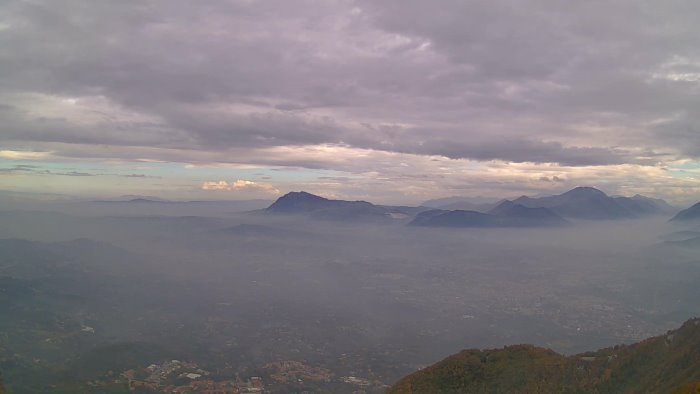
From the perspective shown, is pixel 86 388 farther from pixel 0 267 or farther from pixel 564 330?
pixel 0 267

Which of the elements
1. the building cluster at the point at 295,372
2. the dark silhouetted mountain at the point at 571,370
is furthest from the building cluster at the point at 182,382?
the dark silhouetted mountain at the point at 571,370

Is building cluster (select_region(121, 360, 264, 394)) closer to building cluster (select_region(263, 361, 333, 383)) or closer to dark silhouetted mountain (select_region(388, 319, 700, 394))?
building cluster (select_region(263, 361, 333, 383))

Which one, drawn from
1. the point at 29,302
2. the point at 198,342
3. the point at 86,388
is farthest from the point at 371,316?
the point at 29,302

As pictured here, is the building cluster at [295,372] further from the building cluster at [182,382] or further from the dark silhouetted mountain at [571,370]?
the dark silhouetted mountain at [571,370]

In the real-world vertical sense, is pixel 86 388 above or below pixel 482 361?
below

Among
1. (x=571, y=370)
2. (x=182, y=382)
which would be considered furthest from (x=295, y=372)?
(x=571, y=370)

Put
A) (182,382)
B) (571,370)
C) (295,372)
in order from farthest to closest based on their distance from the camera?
(295,372), (182,382), (571,370)

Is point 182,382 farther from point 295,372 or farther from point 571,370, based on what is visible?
point 571,370

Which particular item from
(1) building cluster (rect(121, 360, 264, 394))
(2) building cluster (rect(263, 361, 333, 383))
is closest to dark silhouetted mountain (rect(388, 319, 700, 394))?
(2) building cluster (rect(263, 361, 333, 383))
